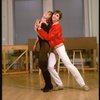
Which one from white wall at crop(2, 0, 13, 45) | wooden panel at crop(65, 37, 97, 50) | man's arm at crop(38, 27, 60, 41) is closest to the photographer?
man's arm at crop(38, 27, 60, 41)

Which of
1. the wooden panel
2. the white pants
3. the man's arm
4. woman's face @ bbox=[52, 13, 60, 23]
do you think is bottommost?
the white pants

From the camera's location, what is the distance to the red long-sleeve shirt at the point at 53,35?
3.35 meters

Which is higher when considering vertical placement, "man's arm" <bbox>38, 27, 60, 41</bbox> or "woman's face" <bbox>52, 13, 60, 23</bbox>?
"woman's face" <bbox>52, 13, 60, 23</bbox>

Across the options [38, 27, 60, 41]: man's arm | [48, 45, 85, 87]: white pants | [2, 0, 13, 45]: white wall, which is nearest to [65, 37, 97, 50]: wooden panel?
[2, 0, 13, 45]: white wall

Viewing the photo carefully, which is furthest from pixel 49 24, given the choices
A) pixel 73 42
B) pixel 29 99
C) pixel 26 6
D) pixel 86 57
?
pixel 26 6

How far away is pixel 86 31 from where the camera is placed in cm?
724

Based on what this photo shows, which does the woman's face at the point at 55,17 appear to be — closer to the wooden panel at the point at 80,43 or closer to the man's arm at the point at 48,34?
the man's arm at the point at 48,34

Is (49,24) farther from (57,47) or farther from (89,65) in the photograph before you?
(89,65)

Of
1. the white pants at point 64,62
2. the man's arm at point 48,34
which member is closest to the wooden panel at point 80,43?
the white pants at point 64,62

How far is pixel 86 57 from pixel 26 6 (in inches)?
92.5

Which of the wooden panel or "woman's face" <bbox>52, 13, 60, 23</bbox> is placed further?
the wooden panel

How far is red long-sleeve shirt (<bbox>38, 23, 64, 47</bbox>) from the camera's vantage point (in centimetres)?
335

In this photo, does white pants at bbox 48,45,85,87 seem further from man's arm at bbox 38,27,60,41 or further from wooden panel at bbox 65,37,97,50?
wooden panel at bbox 65,37,97,50

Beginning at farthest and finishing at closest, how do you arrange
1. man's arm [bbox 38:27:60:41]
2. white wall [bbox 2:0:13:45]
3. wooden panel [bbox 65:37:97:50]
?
white wall [bbox 2:0:13:45]
wooden panel [bbox 65:37:97:50]
man's arm [bbox 38:27:60:41]
